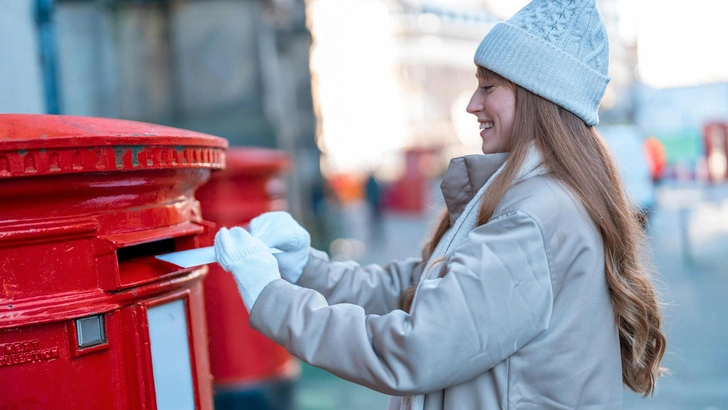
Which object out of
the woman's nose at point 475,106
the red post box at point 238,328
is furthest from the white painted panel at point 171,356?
the red post box at point 238,328

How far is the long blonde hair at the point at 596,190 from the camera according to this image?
161cm

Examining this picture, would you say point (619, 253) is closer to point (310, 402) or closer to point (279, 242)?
point (279, 242)

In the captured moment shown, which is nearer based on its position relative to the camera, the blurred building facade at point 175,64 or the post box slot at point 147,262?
the post box slot at point 147,262

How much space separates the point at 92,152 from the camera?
138 centimetres

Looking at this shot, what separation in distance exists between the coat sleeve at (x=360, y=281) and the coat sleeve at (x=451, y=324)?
0.49 metres

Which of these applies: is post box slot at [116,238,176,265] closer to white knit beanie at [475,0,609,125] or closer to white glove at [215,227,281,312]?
white glove at [215,227,281,312]

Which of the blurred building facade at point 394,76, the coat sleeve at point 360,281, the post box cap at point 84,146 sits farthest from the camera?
the blurred building facade at point 394,76

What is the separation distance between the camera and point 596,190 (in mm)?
1635

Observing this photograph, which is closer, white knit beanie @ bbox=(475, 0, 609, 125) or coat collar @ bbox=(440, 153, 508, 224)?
white knit beanie @ bbox=(475, 0, 609, 125)

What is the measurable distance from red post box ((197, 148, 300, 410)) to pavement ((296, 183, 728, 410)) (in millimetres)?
752

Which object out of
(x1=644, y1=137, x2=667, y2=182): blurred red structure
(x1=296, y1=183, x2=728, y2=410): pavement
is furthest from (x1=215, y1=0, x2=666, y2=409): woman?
(x1=644, y1=137, x2=667, y2=182): blurred red structure

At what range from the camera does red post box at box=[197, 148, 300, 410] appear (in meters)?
3.65

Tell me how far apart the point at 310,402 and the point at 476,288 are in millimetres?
3384

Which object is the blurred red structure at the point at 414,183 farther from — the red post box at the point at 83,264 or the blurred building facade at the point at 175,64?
the red post box at the point at 83,264
